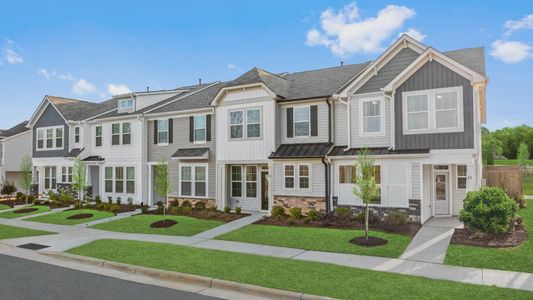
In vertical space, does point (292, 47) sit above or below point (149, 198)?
above

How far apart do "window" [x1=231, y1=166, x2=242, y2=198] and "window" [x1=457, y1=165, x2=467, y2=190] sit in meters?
11.4

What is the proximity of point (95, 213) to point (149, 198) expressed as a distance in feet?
13.0

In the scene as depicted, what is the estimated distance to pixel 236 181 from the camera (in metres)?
21.8

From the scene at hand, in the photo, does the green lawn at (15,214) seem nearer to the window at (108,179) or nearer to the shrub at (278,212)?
the window at (108,179)

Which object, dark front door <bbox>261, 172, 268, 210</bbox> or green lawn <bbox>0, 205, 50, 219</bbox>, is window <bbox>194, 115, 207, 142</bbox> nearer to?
dark front door <bbox>261, 172, 268, 210</bbox>

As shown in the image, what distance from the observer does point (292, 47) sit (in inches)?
907

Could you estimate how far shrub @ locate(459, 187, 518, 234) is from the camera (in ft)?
39.0

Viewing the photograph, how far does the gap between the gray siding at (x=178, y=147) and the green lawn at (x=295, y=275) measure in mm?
9425

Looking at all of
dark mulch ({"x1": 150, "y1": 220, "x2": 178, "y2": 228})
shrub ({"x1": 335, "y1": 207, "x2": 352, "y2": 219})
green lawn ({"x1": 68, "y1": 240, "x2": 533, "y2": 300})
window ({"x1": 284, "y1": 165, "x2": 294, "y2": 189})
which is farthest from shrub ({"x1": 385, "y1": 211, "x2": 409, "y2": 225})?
dark mulch ({"x1": 150, "y1": 220, "x2": 178, "y2": 228})

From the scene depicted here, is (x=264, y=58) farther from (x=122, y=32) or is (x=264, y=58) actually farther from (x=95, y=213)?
(x=95, y=213)

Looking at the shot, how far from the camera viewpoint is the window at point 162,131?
24.0m

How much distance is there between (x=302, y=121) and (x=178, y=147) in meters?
8.53

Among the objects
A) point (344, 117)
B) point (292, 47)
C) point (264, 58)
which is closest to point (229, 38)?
point (292, 47)

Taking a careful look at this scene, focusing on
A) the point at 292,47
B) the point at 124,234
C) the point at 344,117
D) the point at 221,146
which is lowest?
the point at 124,234
